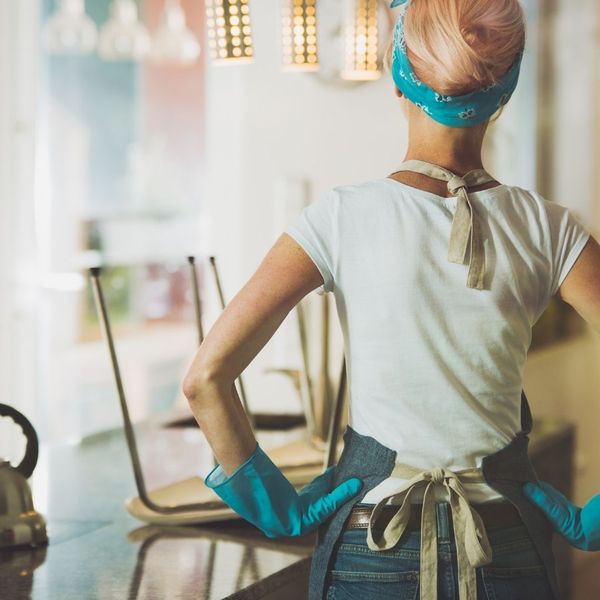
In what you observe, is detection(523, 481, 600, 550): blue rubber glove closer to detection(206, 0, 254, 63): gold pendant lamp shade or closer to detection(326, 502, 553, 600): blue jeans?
detection(326, 502, 553, 600): blue jeans

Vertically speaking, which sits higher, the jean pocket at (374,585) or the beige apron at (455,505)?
the beige apron at (455,505)

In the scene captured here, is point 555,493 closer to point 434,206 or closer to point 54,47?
point 434,206

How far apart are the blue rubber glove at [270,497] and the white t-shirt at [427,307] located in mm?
55

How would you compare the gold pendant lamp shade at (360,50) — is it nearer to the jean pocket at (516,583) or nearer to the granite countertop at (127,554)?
the granite countertop at (127,554)

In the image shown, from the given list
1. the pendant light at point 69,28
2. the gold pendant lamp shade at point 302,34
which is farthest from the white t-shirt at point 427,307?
the pendant light at point 69,28

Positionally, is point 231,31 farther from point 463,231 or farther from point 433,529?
point 433,529

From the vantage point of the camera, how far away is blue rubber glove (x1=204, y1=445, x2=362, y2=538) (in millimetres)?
1377

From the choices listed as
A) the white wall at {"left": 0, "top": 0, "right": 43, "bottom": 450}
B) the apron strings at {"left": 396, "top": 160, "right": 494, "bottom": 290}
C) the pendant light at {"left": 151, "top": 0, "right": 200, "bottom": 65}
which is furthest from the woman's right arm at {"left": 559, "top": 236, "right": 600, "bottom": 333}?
the pendant light at {"left": 151, "top": 0, "right": 200, "bottom": 65}

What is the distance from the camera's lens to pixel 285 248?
4.37 ft

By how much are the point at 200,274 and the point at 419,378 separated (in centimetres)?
590

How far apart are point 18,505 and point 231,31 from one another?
0.91 m

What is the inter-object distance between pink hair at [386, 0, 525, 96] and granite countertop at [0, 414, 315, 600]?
785 millimetres

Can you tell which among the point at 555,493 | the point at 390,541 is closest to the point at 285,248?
the point at 390,541

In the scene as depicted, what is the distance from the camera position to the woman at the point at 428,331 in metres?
1.31
